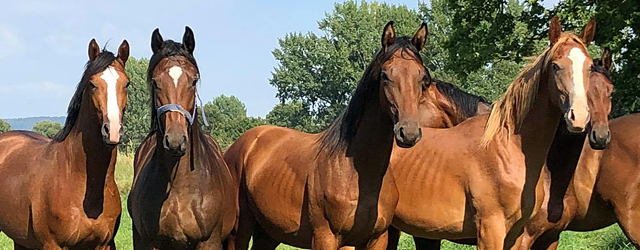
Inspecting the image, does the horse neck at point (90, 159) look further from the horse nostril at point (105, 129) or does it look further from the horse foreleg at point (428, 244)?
the horse foreleg at point (428, 244)

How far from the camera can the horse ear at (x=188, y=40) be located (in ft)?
15.6

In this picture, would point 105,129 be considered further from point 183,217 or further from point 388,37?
point 388,37

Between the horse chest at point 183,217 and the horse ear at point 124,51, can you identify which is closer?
the horse chest at point 183,217

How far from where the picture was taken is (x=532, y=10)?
14.9 m

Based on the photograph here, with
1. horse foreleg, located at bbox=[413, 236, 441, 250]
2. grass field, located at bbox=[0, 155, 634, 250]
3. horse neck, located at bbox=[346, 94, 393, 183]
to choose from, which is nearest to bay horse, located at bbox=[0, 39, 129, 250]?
horse neck, located at bbox=[346, 94, 393, 183]

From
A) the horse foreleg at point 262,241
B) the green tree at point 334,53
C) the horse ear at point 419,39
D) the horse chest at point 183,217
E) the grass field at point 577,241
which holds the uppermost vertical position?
the green tree at point 334,53

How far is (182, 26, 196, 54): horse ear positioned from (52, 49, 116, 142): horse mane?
1.76 feet

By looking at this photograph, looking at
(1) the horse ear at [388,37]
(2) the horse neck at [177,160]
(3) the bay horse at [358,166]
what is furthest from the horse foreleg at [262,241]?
(1) the horse ear at [388,37]

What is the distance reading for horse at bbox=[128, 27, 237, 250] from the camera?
439cm

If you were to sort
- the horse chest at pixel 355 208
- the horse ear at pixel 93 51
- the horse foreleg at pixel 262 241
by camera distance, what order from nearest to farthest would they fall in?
the horse chest at pixel 355 208
the horse ear at pixel 93 51
the horse foreleg at pixel 262 241

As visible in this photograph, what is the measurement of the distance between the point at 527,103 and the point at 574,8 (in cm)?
920

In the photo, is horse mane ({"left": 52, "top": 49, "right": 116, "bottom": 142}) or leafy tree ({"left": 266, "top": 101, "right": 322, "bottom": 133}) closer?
horse mane ({"left": 52, "top": 49, "right": 116, "bottom": 142})

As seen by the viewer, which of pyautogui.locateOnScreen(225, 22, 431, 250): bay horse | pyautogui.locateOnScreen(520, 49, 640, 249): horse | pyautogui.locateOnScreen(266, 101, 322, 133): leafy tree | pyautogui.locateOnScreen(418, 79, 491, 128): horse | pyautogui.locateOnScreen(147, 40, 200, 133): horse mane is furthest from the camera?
pyautogui.locateOnScreen(266, 101, 322, 133): leafy tree

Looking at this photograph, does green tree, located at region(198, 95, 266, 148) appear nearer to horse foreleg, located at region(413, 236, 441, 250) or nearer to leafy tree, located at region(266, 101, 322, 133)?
leafy tree, located at region(266, 101, 322, 133)
